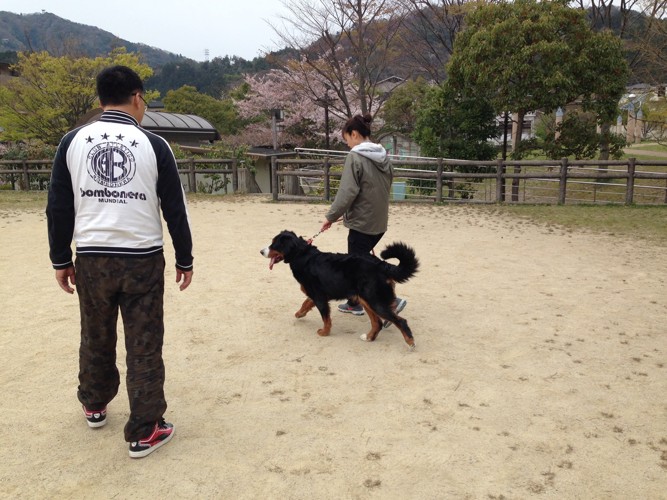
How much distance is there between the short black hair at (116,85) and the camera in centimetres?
244

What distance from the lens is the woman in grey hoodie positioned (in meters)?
4.18

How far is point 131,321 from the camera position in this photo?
252 cm

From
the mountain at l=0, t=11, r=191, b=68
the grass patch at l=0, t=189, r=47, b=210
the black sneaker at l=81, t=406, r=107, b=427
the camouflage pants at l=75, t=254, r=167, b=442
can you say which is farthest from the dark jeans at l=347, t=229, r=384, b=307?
the mountain at l=0, t=11, r=191, b=68

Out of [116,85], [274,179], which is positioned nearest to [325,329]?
[116,85]

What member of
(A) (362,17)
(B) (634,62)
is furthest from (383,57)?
(B) (634,62)

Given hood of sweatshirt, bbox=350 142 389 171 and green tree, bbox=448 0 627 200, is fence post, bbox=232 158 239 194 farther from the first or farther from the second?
hood of sweatshirt, bbox=350 142 389 171

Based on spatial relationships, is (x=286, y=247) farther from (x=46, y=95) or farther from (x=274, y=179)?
(x=46, y=95)

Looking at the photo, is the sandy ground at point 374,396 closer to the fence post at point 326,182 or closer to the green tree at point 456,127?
the fence post at point 326,182

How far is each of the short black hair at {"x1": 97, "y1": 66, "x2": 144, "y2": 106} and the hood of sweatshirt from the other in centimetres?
204

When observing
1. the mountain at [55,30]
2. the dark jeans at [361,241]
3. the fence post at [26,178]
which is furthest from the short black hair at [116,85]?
the mountain at [55,30]

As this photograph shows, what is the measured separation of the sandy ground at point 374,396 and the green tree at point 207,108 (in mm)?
29019

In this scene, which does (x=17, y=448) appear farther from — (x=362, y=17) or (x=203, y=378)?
(x=362, y=17)

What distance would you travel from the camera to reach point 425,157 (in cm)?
1474

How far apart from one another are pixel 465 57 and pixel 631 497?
12593 millimetres
